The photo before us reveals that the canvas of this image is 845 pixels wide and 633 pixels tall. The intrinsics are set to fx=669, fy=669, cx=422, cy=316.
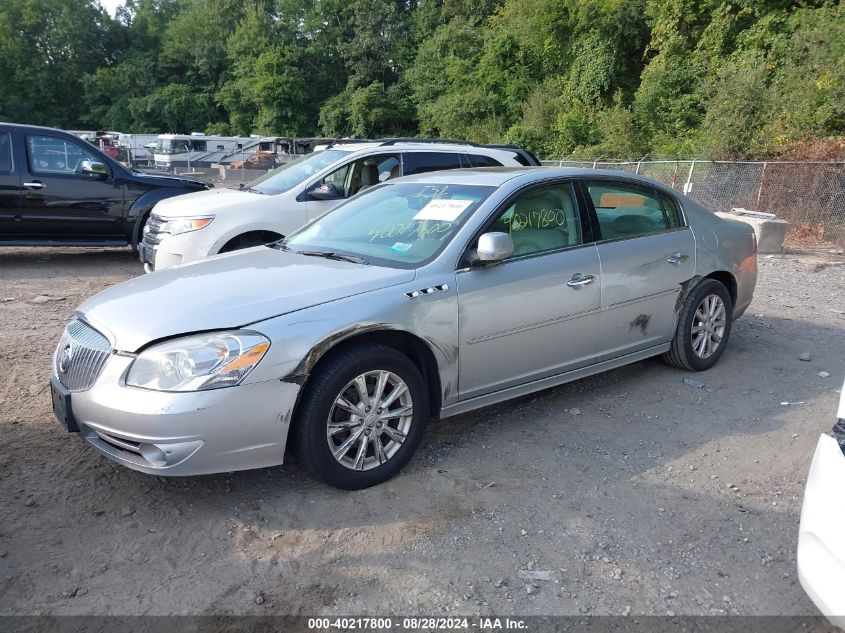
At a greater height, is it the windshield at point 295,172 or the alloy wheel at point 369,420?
the windshield at point 295,172

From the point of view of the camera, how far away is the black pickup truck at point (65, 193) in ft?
28.9

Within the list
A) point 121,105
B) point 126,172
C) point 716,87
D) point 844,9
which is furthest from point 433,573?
point 121,105

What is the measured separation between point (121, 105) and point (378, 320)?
7048 centimetres

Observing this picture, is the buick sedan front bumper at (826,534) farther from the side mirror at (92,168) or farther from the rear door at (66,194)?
the side mirror at (92,168)

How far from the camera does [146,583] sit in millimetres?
2787

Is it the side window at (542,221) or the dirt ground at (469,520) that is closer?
the dirt ground at (469,520)

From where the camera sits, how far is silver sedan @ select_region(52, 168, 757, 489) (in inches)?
123

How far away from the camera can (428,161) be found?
8547 millimetres

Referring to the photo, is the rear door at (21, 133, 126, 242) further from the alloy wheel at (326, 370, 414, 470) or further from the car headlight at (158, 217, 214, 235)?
the alloy wheel at (326, 370, 414, 470)

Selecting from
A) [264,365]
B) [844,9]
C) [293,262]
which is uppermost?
[844,9]

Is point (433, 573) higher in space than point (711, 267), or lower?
lower

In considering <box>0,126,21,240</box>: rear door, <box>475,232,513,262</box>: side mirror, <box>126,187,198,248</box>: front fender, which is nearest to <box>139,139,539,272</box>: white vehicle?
<box>126,187,198,248</box>: front fender

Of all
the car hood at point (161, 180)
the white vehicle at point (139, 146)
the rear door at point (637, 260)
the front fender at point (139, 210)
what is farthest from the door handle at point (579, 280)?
the white vehicle at point (139, 146)

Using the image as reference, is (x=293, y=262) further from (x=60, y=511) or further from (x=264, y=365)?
(x=60, y=511)
